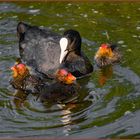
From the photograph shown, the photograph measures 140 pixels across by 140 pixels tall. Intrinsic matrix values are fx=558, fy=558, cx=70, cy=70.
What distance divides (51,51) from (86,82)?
4.00 feet

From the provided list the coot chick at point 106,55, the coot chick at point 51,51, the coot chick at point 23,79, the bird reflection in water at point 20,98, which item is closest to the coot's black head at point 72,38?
the coot chick at point 51,51

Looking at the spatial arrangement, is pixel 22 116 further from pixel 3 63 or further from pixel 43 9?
pixel 43 9

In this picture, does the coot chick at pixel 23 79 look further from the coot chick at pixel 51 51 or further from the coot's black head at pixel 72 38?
the coot's black head at pixel 72 38

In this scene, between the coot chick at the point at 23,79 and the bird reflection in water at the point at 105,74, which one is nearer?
the coot chick at the point at 23,79

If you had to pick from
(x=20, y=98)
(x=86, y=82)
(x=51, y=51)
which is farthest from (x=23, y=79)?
(x=51, y=51)

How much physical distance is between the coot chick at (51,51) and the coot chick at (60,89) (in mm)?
783

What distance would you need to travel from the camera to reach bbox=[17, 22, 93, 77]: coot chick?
30.9 ft

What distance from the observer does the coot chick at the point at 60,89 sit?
26.3 feet

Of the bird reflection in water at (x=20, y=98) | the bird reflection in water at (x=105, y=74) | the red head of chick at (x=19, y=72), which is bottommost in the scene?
the bird reflection in water at (x=105, y=74)

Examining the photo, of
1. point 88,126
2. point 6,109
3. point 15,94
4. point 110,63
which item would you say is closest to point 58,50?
point 110,63

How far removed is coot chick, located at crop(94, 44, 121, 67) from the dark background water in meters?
0.15

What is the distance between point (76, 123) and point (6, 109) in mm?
1158

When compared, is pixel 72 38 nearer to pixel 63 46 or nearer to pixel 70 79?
pixel 63 46

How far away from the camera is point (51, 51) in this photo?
9.82 metres
